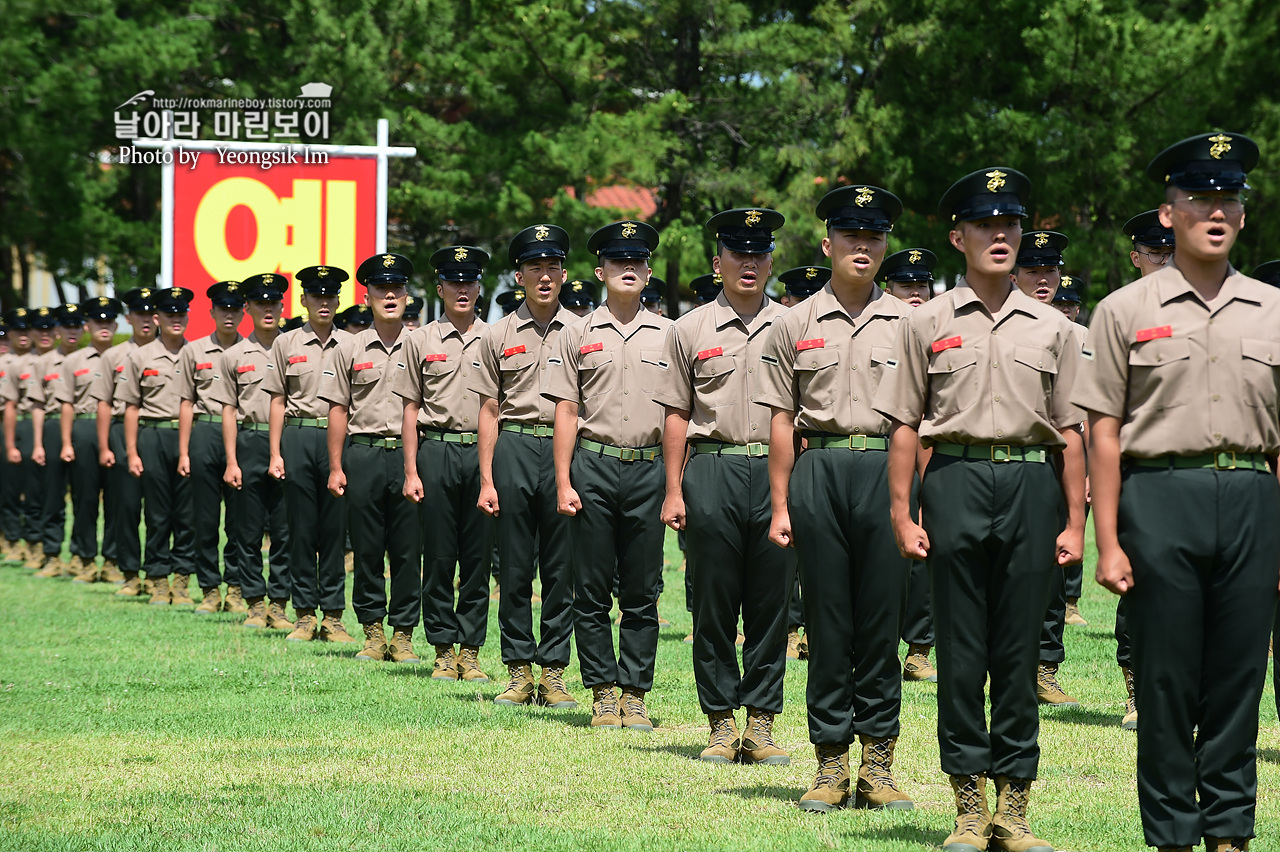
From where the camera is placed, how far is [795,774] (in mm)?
7551

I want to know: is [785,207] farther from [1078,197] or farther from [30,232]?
[30,232]

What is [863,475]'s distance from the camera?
22.3ft

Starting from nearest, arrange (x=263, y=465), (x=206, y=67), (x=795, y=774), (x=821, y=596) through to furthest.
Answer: (x=821, y=596), (x=795, y=774), (x=263, y=465), (x=206, y=67)

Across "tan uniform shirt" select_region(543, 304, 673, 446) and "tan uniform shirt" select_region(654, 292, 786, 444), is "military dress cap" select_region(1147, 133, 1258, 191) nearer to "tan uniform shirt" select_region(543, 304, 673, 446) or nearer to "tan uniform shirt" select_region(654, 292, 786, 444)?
"tan uniform shirt" select_region(654, 292, 786, 444)

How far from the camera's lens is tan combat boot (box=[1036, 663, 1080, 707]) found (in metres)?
9.62

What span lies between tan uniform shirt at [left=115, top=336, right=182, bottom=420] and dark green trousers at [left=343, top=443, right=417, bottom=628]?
4624 mm

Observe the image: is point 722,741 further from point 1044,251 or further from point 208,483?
point 208,483

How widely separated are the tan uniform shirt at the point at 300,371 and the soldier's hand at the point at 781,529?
6.81 meters

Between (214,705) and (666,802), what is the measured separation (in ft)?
12.7

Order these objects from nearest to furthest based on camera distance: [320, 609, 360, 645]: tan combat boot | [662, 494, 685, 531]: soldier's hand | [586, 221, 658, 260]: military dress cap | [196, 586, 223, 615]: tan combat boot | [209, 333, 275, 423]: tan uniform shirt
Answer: [662, 494, 685, 531]: soldier's hand, [586, 221, 658, 260]: military dress cap, [320, 609, 360, 645]: tan combat boot, [209, 333, 275, 423]: tan uniform shirt, [196, 586, 223, 615]: tan combat boot

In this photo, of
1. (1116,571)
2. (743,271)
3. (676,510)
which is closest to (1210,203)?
(1116,571)

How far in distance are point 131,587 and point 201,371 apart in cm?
313

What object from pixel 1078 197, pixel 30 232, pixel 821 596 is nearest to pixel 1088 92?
pixel 1078 197

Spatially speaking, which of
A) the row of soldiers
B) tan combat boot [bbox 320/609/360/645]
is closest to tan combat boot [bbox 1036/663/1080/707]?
the row of soldiers
